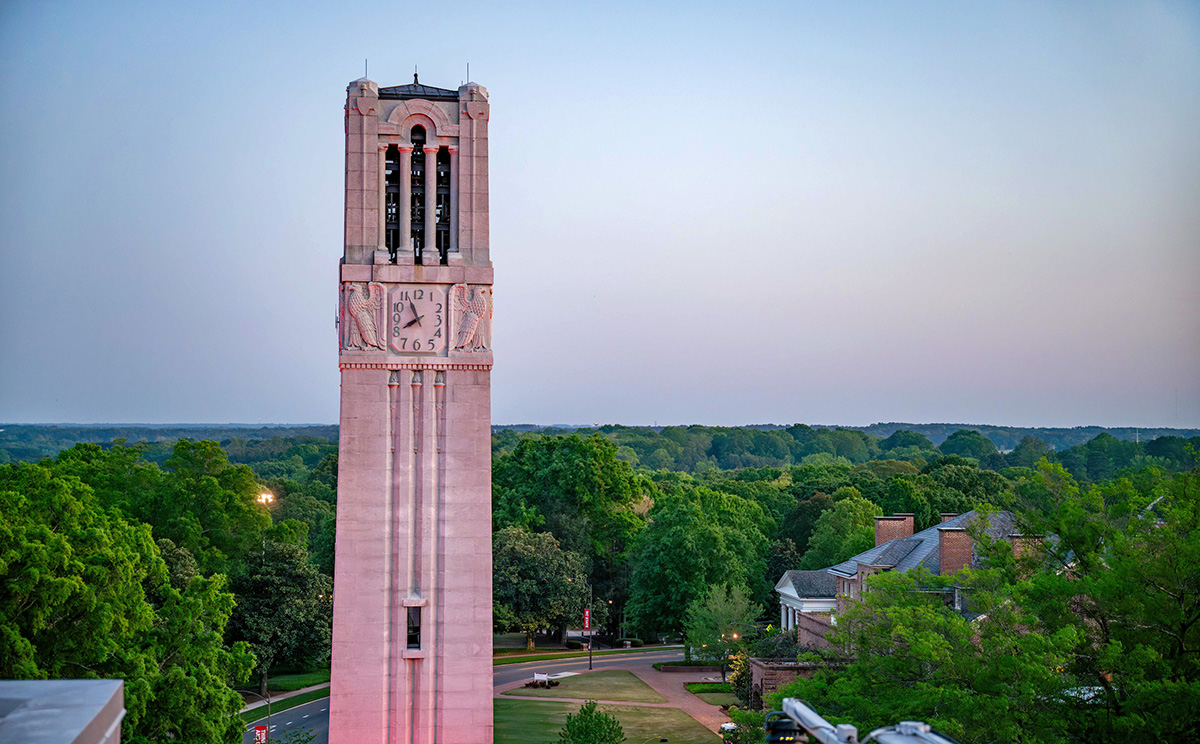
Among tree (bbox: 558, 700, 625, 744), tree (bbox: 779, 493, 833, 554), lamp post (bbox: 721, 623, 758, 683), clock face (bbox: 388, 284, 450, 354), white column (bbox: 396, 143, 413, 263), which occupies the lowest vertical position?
lamp post (bbox: 721, 623, 758, 683)

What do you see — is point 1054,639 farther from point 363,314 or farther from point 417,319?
point 363,314

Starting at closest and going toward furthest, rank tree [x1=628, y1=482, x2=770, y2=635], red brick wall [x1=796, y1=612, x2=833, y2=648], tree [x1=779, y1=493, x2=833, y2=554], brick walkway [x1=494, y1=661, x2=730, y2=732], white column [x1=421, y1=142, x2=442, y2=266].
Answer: white column [x1=421, y1=142, x2=442, y2=266], red brick wall [x1=796, y1=612, x2=833, y2=648], brick walkway [x1=494, y1=661, x2=730, y2=732], tree [x1=628, y1=482, x2=770, y2=635], tree [x1=779, y1=493, x2=833, y2=554]

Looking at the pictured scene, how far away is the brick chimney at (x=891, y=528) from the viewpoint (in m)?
66.7

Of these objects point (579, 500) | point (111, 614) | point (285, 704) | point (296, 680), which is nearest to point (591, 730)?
point (111, 614)

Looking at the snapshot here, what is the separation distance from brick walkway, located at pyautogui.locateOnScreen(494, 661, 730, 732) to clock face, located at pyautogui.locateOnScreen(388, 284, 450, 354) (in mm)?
36053

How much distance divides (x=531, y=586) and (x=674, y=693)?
610 inches

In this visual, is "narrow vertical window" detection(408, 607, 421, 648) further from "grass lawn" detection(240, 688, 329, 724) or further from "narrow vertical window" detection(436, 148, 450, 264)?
"grass lawn" detection(240, 688, 329, 724)

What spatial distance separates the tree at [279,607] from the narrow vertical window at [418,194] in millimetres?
40501

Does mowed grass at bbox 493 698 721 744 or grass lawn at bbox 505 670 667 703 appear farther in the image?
grass lawn at bbox 505 670 667 703

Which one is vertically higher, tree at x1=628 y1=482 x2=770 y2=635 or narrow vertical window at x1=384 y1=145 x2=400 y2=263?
narrow vertical window at x1=384 y1=145 x2=400 y2=263

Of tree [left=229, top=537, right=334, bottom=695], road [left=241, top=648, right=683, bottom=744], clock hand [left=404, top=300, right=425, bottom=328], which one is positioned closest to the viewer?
clock hand [left=404, top=300, right=425, bottom=328]

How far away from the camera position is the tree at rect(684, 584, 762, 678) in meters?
68.2

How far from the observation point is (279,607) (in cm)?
6319

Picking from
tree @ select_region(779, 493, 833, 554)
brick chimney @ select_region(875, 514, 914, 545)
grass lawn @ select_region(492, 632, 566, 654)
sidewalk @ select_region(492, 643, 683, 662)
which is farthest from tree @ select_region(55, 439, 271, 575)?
tree @ select_region(779, 493, 833, 554)
